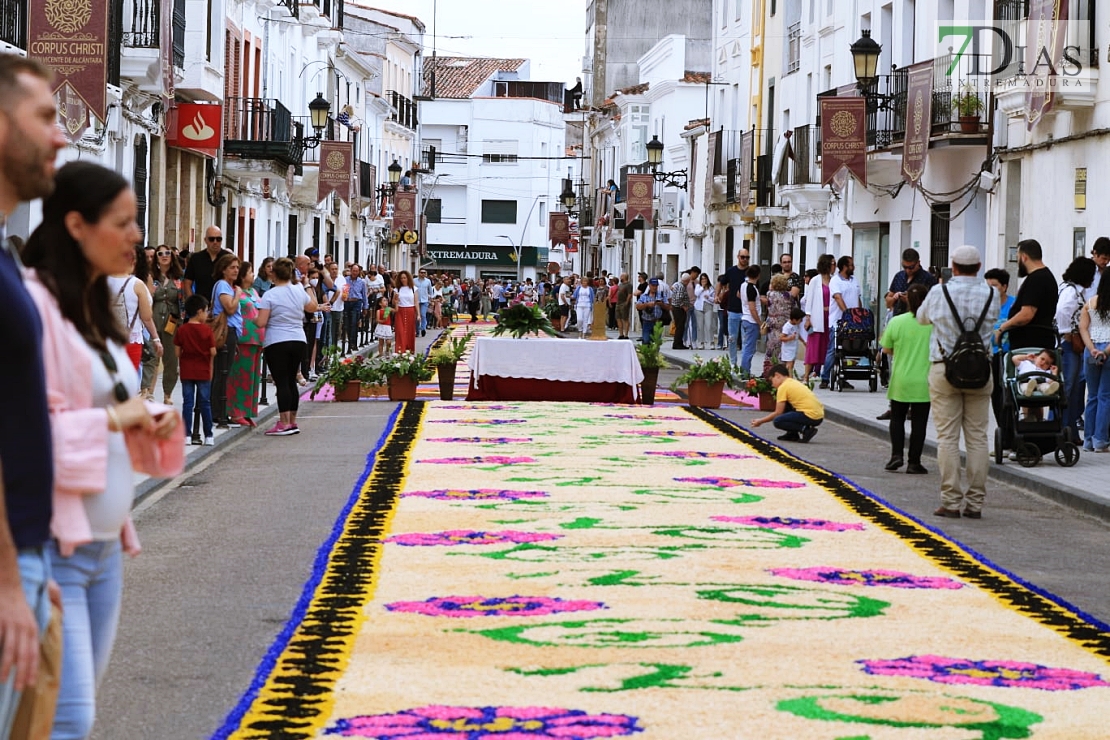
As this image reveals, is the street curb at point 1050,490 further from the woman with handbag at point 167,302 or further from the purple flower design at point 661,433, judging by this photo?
the woman with handbag at point 167,302

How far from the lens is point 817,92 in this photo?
41656 millimetres

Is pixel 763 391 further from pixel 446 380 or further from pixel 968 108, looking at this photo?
pixel 968 108

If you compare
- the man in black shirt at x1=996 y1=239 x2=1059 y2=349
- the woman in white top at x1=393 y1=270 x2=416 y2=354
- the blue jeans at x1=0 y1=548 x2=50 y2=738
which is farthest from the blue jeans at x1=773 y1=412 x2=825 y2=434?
the woman in white top at x1=393 y1=270 x2=416 y2=354

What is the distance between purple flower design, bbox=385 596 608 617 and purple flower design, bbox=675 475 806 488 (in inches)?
215

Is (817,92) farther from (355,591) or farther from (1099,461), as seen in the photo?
(355,591)

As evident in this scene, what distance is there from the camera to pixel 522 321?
83.5 feet

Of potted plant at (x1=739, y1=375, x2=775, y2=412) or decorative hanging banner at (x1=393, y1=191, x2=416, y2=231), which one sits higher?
decorative hanging banner at (x1=393, y1=191, x2=416, y2=231)

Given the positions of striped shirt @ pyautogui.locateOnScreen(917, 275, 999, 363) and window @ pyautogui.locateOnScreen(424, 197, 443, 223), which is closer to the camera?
striped shirt @ pyautogui.locateOnScreen(917, 275, 999, 363)

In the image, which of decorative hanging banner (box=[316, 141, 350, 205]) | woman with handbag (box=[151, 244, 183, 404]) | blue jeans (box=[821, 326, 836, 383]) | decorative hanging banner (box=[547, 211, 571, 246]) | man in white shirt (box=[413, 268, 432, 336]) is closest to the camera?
woman with handbag (box=[151, 244, 183, 404])

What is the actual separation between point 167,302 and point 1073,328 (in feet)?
28.9

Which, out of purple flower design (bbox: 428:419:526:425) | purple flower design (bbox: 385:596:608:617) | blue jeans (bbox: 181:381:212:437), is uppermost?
blue jeans (bbox: 181:381:212:437)

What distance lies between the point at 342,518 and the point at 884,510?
142 inches

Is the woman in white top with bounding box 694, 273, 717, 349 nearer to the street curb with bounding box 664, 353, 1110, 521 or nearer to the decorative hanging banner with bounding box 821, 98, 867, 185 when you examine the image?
the decorative hanging banner with bounding box 821, 98, 867, 185

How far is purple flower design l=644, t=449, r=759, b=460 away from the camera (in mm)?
16469
